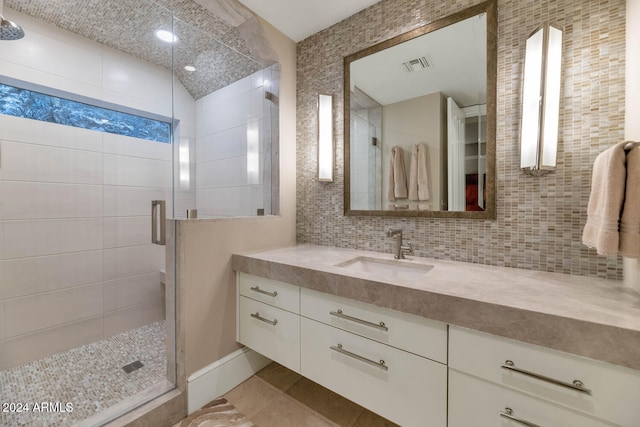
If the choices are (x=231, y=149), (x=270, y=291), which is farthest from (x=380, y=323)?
(x=231, y=149)

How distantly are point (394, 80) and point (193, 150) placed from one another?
1.45 m

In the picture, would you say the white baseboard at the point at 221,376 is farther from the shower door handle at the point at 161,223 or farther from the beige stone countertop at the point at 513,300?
the shower door handle at the point at 161,223

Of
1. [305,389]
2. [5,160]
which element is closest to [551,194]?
[305,389]

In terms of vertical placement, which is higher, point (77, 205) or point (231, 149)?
point (231, 149)

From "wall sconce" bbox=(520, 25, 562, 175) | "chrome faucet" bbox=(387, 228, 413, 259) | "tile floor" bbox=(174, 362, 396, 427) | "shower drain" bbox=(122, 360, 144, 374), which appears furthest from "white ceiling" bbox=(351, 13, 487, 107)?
"shower drain" bbox=(122, 360, 144, 374)

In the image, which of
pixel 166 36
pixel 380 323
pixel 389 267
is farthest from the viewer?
pixel 166 36

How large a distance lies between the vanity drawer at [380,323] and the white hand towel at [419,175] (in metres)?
0.84

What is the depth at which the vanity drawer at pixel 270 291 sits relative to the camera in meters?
1.42

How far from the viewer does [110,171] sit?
6.77 feet

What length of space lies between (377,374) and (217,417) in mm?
959

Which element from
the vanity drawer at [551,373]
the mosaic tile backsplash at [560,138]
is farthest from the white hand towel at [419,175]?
the vanity drawer at [551,373]

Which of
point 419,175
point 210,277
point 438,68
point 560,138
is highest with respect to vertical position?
point 438,68

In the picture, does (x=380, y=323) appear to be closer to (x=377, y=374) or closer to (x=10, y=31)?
(x=377, y=374)

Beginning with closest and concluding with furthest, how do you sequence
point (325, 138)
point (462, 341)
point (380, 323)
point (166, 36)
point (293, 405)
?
point (462, 341) < point (380, 323) < point (293, 405) < point (166, 36) < point (325, 138)
